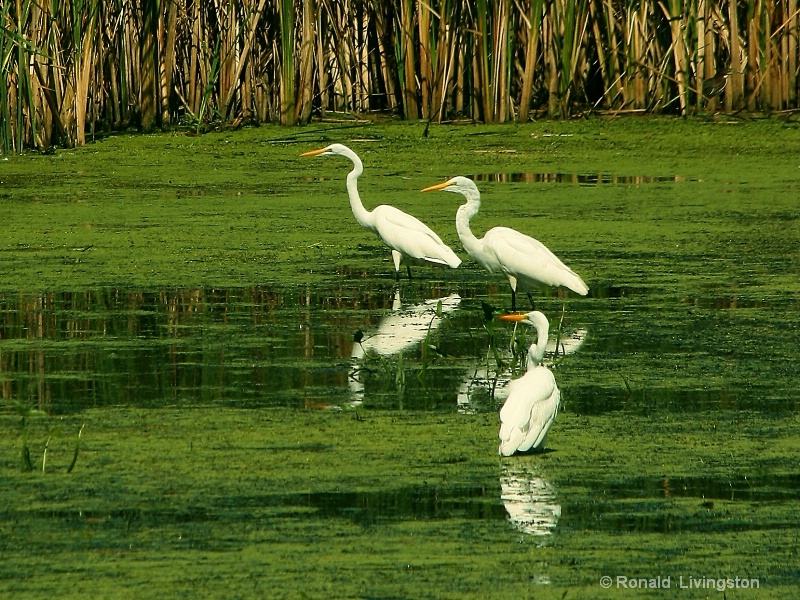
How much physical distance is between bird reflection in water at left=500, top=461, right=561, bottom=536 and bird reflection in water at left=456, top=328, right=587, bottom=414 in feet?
2.06

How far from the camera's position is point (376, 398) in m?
4.18

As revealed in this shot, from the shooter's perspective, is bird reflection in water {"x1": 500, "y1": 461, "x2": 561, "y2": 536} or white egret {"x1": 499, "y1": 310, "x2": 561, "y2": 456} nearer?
bird reflection in water {"x1": 500, "y1": 461, "x2": 561, "y2": 536}

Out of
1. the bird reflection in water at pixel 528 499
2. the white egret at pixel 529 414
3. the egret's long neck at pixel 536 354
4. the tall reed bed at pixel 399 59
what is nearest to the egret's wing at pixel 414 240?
the egret's long neck at pixel 536 354

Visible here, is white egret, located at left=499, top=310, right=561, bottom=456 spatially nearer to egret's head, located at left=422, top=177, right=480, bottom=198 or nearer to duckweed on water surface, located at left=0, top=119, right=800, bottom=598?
duckweed on water surface, located at left=0, top=119, right=800, bottom=598

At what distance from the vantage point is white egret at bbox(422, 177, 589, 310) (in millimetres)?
5414

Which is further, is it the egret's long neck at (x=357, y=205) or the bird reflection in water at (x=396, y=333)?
the egret's long neck at (x=357, y=205)

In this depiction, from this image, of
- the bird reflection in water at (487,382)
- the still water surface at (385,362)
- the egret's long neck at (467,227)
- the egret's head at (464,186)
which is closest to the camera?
the still water surface at (385,362)

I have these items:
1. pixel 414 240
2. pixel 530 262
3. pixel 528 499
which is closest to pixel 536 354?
pixel 528 499

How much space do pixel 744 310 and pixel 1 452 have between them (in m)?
2.82

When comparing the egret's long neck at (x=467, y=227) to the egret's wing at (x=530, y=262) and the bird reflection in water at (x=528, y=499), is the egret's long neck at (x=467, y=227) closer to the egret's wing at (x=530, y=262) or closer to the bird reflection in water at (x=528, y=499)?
the egret's wing at (x=530, y=262)

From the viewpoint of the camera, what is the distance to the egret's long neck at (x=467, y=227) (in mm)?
5855

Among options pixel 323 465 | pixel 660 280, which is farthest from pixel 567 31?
pixel 323 465

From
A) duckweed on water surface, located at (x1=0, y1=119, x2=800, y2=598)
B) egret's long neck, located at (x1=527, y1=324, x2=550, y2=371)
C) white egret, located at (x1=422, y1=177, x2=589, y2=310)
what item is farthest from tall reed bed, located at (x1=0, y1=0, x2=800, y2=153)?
egret's long neck, located at (x1=527, y1=324, x2=550, y2=371)

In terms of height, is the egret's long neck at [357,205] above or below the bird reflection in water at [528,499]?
above
